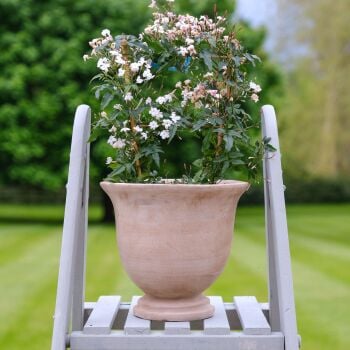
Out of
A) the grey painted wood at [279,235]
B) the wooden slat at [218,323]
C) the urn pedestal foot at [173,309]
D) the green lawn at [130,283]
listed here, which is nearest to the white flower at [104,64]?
the grey painted wood at [279,235]

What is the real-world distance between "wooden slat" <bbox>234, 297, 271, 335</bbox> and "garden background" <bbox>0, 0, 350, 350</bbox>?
114 centimetres

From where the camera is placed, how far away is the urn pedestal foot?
2.63 m

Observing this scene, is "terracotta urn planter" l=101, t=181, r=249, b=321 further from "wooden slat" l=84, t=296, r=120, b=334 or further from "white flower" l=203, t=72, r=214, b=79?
"white flower" l=203, t=72, r=214, b=79

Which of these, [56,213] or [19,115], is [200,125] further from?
[56,213]

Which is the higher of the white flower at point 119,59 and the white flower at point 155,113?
the white flower at point 119,59

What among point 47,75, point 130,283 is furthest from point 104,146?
point 130,283

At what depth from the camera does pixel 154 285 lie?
2605mm

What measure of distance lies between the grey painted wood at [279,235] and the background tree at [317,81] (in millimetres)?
21010

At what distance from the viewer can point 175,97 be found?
2.72 meters

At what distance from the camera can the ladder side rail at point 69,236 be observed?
2424mm

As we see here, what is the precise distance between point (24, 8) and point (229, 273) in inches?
404

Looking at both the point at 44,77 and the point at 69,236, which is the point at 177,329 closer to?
the point at 69,236

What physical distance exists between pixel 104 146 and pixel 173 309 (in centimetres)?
1239

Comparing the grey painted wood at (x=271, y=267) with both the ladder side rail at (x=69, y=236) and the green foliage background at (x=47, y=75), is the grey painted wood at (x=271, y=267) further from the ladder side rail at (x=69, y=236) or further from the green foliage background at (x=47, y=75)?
the green foliage background at (x=47, y=75)
